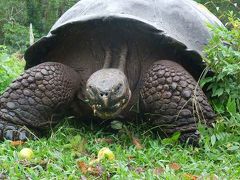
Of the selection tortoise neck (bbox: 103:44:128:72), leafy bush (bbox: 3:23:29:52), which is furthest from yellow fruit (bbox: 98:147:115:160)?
leafy bush (bbox: 3:23:29:52)

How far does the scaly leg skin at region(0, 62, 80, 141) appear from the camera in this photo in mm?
3250

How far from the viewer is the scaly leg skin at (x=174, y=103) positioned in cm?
315

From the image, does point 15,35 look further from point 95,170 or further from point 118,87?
point 95,170

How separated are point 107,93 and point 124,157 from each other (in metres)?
0.44

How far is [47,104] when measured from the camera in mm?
3352

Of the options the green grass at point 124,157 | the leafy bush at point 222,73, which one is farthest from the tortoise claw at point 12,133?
the leafy bush at point 222,73

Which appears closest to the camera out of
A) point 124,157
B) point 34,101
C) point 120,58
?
point 124,157

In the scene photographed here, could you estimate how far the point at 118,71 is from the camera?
3.37m

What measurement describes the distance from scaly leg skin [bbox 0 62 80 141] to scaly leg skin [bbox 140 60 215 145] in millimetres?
589

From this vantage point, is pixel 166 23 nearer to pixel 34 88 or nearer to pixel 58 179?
pixel 34 88

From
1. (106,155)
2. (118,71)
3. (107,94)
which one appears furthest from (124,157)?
(118,71)

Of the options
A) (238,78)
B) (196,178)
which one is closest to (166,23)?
(238,78)

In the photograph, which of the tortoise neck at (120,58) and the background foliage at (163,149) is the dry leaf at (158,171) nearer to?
A: the background foliage at (163,149)

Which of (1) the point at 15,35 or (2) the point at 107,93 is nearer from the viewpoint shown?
(2) the point at 107,93
